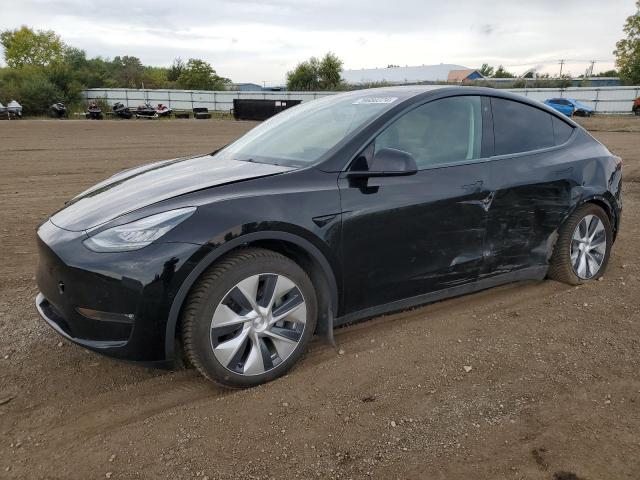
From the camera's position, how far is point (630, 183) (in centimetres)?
945

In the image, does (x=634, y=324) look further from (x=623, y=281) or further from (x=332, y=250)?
(x=332, y=250)

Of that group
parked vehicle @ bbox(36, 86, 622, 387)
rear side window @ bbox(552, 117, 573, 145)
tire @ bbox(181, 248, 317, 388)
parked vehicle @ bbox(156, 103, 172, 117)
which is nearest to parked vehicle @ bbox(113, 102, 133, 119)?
parked vehicle @ bbox(156, 103, 172, 117)

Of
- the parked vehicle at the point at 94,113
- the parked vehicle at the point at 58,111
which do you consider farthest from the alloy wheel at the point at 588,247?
the parked vehicle at the point at 58,111

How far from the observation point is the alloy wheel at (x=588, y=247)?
13.6 feet

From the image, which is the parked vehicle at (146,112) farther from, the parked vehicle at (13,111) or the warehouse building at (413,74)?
the warehouse building at (413,74)

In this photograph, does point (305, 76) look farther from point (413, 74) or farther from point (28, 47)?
point (28, 47)

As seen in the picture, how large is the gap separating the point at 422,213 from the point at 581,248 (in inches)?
74.0

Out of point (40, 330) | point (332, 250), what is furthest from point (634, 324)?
point (40, 330)

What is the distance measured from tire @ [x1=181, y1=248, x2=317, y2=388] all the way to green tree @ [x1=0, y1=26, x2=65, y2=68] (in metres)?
81.8

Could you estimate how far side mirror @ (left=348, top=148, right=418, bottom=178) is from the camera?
2875 mm

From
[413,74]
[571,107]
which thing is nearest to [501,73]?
[413,74]

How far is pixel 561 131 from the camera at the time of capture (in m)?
4.12

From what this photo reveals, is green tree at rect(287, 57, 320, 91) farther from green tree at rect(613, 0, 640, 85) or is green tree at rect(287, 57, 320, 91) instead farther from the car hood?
the car hood

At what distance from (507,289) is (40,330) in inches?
143
